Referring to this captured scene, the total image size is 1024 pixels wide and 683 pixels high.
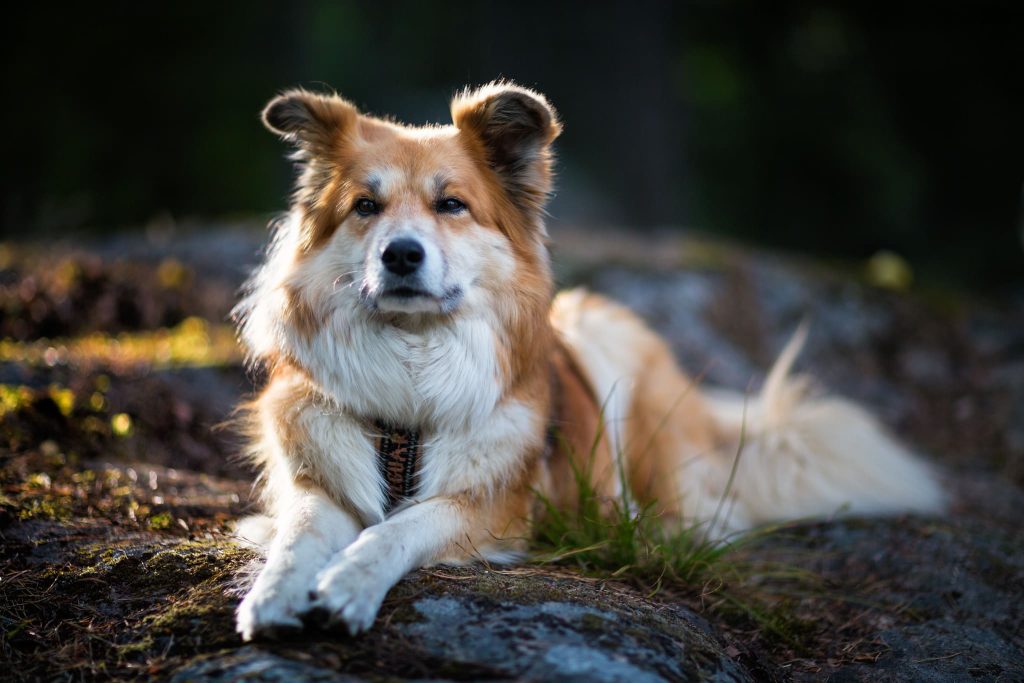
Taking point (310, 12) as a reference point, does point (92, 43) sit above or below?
below

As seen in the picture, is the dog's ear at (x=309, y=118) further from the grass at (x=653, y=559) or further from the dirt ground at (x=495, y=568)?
the grass at (x=653, y=559)

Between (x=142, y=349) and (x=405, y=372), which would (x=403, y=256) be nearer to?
(x=405, y=372)

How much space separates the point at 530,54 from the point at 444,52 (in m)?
10.6

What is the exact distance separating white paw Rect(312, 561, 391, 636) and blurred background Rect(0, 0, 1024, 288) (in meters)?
9.20

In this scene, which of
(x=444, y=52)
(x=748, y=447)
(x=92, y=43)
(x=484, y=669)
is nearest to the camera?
(x=484, y=669)

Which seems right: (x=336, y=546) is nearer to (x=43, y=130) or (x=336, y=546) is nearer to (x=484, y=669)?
(x=484, y=669)

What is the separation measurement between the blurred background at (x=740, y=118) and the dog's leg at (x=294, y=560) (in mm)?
8868

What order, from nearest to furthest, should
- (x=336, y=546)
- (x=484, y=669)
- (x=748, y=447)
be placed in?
(x=484, y=669) → (x=336, y=546) → (x=748, y=447)

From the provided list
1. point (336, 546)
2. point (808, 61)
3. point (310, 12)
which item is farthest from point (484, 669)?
point (310, 12)

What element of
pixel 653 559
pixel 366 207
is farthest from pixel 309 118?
pixel 653 559

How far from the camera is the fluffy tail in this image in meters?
4.05

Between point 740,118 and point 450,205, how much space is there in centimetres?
1218

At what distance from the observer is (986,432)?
5402 millimetres

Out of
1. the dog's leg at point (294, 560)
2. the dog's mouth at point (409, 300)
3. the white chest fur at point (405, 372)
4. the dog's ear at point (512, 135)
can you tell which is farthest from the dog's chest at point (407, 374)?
the dog's ear at point (512, 135)
